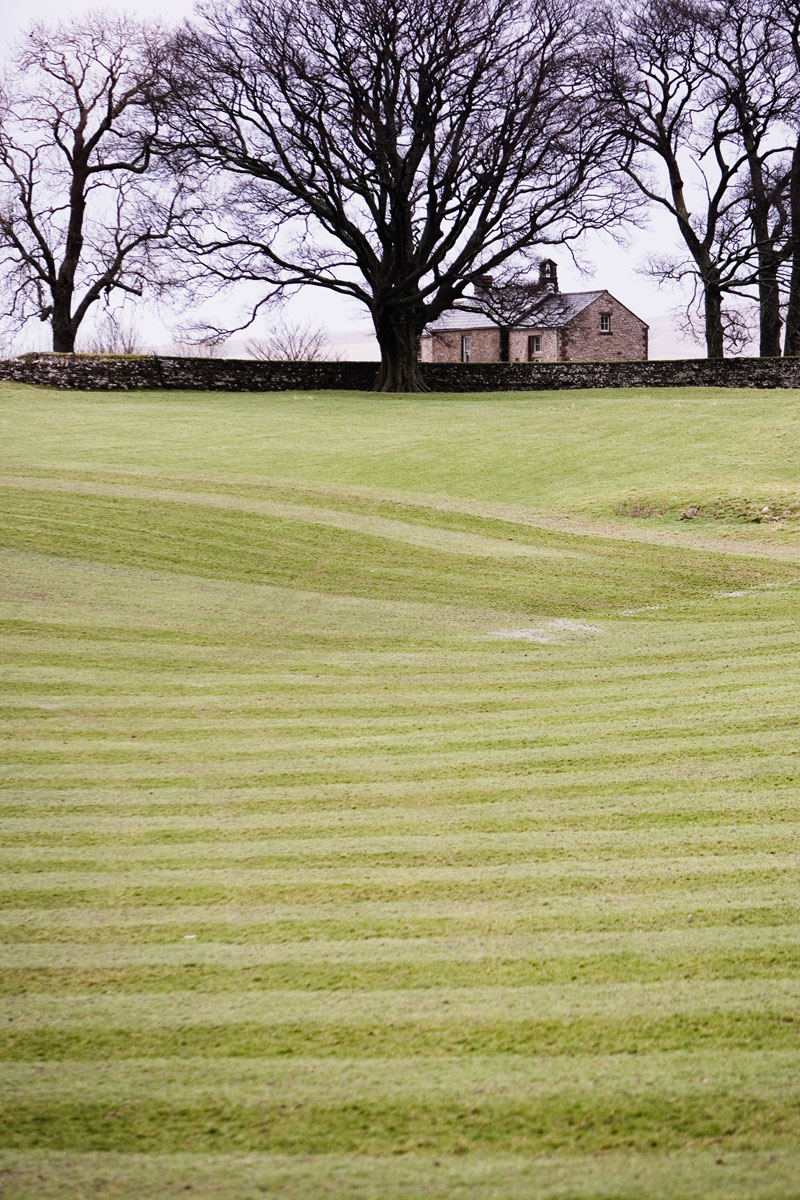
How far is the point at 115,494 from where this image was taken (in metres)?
16.7

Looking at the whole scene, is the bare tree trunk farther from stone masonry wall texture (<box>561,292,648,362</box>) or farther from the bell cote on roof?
A: stone masonry wall texture (<box>561,292,648,362</box>)

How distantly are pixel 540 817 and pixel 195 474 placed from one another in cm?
1465

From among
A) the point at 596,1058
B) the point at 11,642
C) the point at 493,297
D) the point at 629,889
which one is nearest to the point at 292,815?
the point at 629,889

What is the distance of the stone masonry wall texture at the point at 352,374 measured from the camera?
120 ft

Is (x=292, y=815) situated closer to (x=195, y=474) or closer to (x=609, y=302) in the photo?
(x=195, y=474)

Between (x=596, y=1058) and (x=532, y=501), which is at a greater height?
(x=532, y=501)

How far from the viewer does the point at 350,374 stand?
42250 millimetres

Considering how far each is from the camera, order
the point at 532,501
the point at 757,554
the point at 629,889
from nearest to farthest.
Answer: the point at 629,889 < the point at 757,554 < the point at 532,501

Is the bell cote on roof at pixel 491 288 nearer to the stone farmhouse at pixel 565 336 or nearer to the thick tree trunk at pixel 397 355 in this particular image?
the thick tree trunk at pixel 397 355

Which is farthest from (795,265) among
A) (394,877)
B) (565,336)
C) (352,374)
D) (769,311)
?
(394,877)

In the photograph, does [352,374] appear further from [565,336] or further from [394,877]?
[394,877]

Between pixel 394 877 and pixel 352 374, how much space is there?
38201 mm

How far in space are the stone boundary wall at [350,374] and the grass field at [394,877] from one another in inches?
952

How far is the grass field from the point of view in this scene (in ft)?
11.2
